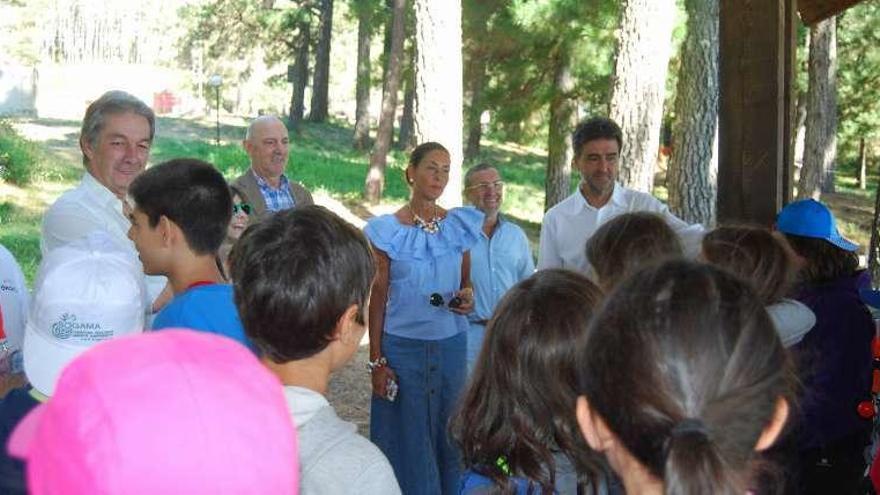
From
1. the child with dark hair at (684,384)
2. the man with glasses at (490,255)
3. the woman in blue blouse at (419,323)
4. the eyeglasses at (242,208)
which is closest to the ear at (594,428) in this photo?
the child with dark hair at (684,384)

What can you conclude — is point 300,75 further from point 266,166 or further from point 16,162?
point 266,166

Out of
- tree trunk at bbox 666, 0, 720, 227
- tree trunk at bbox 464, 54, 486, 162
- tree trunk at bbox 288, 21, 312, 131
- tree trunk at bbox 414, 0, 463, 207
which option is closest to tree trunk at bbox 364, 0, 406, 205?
tree trunk at bbox 464, 54, 486, 162

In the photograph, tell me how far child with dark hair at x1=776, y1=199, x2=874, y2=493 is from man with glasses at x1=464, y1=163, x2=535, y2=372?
2177 millimetres

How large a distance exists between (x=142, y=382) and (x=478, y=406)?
4.25 ft

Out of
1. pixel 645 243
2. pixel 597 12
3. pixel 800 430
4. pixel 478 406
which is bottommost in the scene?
pixel 800 430

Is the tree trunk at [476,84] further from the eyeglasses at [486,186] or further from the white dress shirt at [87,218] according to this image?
the white dress shirt at [87,218]

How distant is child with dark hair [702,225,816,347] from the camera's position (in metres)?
2.95

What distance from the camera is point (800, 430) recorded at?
330 cm

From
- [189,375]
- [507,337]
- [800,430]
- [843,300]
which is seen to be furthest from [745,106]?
[189,375]

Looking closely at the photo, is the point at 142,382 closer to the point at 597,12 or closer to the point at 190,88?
the point at 597,12

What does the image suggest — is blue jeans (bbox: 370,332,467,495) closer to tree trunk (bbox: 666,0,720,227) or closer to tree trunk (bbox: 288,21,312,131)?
tree trunk (bbox: 666,0,720,227)

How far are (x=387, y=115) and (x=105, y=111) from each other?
16792mm

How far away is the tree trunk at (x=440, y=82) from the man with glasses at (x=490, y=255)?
129 inches

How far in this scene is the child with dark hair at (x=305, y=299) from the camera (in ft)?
6.81
